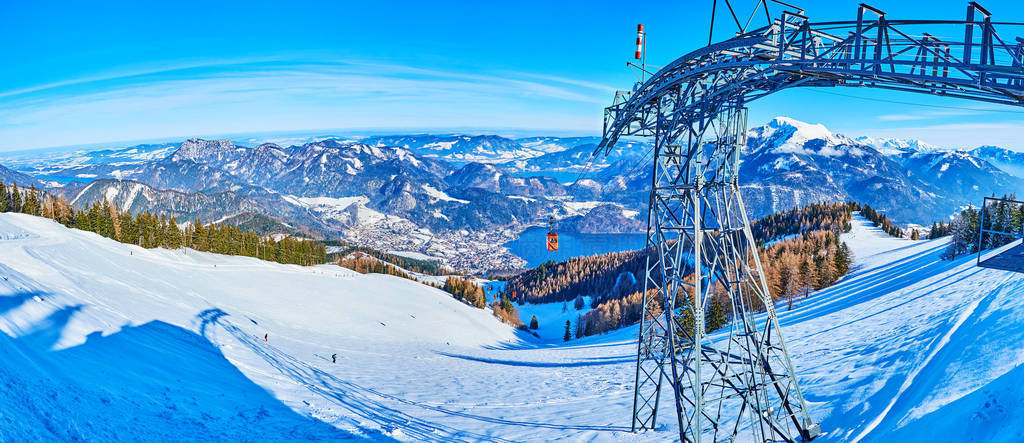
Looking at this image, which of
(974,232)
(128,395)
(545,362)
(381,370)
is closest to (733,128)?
(128,395)

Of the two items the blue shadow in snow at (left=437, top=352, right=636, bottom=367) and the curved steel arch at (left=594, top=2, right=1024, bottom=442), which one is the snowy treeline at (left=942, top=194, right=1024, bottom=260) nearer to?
the blue shadow in snow at (left=437, top=352, right=636, bottom=367)

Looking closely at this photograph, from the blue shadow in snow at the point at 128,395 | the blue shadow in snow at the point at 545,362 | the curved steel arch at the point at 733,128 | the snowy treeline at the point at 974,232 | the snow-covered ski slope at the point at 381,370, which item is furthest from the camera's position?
the snowy treeline at the point at 974,232

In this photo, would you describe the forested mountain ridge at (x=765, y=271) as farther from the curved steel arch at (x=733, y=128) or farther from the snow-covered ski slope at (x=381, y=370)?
the curved steel arch at (x=733, y=128)

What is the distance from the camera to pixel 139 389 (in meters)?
15.5

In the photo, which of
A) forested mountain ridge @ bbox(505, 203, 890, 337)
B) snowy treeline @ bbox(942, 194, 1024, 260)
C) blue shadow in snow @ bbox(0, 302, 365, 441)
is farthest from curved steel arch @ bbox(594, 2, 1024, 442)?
snowy treeline @ bbox(942, 194, 1024, 260)

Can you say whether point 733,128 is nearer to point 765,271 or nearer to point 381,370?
point 381,370

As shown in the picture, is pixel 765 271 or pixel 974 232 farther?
pixel 765 271

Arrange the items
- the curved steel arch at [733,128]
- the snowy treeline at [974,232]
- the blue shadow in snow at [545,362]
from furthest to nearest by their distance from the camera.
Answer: the snowy treeline at [974,232] → the blue shadow in snow at [545,362] → the curved steel arch at [733,128]

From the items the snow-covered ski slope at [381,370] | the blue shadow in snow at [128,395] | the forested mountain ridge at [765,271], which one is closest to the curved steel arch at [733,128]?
the snow-covered ski slope at [381,370]

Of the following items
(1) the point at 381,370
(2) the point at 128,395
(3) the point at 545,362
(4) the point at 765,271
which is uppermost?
(2) the point at 128,395

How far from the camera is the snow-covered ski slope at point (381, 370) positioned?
1208cm

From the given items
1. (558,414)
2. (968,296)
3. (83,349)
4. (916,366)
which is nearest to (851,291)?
(968,296)

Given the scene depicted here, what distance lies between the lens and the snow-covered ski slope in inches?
476

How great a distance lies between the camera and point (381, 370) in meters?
28.8
